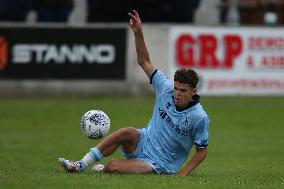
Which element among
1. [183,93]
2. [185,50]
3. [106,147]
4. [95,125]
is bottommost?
[106,147]

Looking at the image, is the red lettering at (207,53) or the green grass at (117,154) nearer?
the green grass at (117,154)

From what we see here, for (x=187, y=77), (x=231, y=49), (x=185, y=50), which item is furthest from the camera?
(x=231, y=49)

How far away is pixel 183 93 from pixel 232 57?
12.8 metres

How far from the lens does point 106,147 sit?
39.2 feet

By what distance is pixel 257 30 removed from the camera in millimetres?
24438

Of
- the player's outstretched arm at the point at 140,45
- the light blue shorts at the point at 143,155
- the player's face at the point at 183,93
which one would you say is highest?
the player's outstretched arm at the point at 140,45

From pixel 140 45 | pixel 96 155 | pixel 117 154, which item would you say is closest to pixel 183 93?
pixel 140 45

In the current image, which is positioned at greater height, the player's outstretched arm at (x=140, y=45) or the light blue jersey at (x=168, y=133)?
the player's outstretched arm at (x=140, y=45)

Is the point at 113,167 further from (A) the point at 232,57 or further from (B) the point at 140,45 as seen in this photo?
(A) the point at 232,57

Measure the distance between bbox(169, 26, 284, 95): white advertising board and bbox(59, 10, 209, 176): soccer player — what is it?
11.7 meters

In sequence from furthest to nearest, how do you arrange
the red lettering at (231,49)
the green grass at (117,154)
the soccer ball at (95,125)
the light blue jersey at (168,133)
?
1. the red lettering at (231,49)
2. the soccer ball at (95,125)
3. the light blue jersey at (168,133)
4. the green grass at (117,154)

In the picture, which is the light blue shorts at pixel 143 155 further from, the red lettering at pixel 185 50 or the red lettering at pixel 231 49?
the red lettering at pixel 231 49

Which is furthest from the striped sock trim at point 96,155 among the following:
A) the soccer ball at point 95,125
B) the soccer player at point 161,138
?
the soccer ball at point 95,125

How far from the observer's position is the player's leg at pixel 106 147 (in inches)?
463
